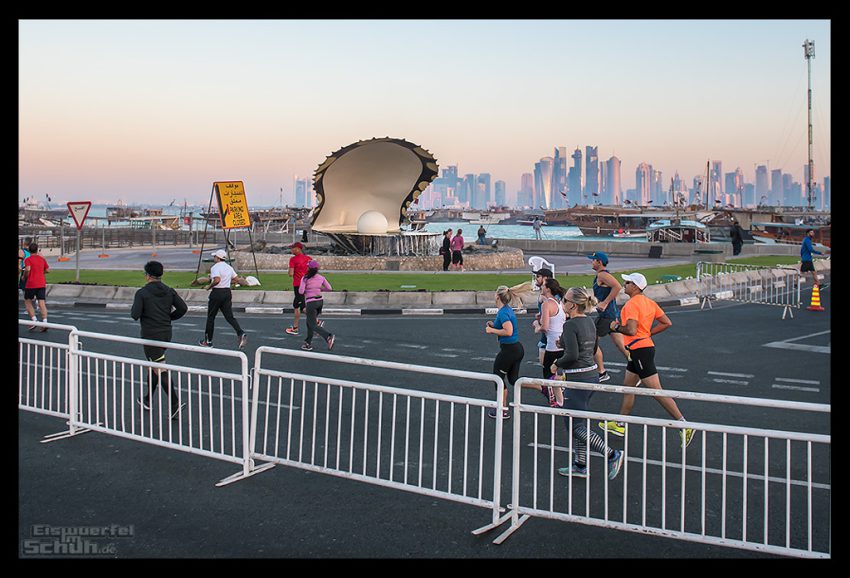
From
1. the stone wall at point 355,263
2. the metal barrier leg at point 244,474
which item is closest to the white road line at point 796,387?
the metal barrier leg at point 244,474

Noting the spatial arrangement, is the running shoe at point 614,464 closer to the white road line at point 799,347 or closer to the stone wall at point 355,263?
the white road line at point 799,347

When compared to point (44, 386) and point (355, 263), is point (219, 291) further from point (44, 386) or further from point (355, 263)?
point (355, 263)

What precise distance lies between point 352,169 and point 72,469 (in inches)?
1169

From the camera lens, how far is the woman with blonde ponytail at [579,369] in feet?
21.4

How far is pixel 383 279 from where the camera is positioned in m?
24.4

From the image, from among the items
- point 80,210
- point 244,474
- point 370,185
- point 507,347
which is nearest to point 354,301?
point 80,210

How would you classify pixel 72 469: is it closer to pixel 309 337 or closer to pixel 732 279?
pixel 309 337

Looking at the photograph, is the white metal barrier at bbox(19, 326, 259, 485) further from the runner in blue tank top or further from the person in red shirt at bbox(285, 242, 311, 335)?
the person in red shirt at bbox(285, 242, 311, 335)

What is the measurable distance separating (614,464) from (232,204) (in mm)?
18255
